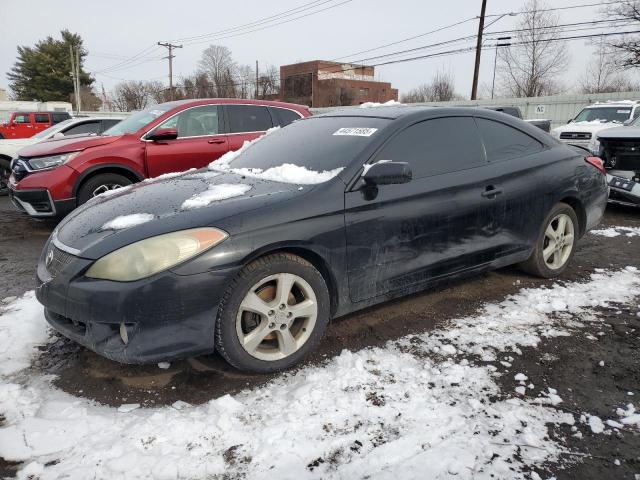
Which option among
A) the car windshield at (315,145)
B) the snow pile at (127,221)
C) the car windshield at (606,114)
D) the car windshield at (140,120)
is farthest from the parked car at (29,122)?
the snow pile at (127,221)

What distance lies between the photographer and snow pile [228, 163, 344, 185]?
3.00 m

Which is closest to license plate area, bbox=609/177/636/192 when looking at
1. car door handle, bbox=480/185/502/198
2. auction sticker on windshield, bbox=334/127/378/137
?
car door handle, bbox=480/185/502/198

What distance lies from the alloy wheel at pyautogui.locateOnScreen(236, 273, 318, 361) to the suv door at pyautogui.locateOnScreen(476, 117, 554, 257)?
6.00 feet

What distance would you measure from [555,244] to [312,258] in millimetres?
2617

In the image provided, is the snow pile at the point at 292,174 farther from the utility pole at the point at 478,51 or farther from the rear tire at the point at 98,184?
the utility pole at the point at 478,51

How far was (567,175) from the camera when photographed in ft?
13.8

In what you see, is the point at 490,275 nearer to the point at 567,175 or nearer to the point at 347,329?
the point at 567,175

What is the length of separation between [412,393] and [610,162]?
6.38 metres

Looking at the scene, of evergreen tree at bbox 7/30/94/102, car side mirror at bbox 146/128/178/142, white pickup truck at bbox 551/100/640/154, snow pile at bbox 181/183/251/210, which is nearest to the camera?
snow pile at bbox 181/183/251/210

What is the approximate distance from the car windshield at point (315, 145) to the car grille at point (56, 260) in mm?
1423

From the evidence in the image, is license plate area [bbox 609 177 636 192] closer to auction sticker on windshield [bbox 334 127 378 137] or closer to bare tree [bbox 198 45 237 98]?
auction sticker on windshield [bbox 334 127 378 137]

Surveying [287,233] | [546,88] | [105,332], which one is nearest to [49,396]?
[105,332]

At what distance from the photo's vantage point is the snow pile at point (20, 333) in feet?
9.55

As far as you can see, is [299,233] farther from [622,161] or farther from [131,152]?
[622,161]
